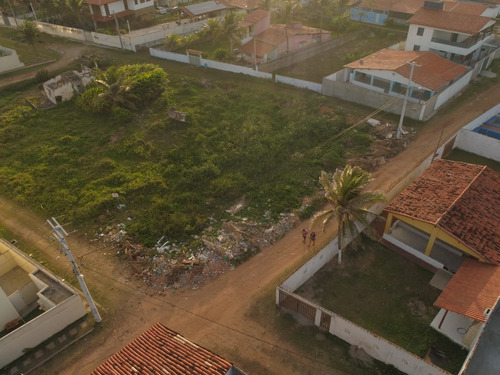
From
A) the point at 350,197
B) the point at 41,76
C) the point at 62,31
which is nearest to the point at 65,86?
the point at 41,76

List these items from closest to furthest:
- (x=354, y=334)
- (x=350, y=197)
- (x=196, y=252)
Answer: (x=354, y=334)
(x=350, y=197)
(x=196, y=252)

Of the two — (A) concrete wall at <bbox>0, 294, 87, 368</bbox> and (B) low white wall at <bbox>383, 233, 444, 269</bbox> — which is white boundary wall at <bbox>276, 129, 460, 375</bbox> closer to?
(B) low white wall at <bbox>383, 233, 444, 269</bbox>

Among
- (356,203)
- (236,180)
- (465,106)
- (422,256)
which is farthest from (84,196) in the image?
(465,106)

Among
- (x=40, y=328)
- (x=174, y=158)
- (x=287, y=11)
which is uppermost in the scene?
(x=287, y=11)

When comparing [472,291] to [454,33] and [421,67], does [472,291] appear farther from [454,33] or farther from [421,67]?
[454,33]

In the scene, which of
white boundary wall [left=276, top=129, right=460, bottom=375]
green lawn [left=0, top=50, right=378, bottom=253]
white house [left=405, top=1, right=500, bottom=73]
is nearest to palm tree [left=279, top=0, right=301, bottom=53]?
green lawn [left=0, top=50, right=378, bottom=253]

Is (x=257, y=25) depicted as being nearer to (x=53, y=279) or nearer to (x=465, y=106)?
(x=465, y=106)

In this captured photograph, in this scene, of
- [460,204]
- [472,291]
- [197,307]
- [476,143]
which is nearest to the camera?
[472,291]

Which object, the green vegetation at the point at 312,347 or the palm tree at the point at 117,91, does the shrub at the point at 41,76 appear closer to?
the palm tree at the point at 117,91
